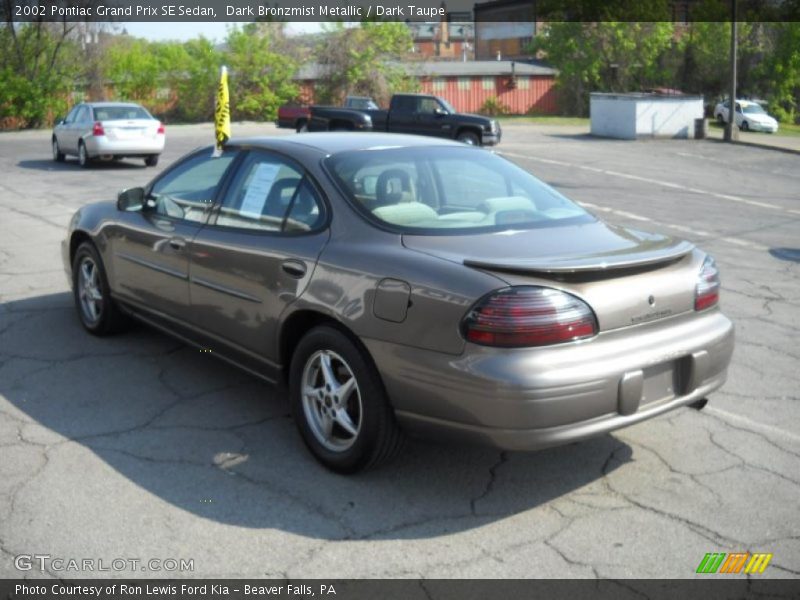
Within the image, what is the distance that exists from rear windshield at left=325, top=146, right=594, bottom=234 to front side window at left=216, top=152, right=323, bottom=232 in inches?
7.6

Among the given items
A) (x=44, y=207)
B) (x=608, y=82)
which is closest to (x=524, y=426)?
(x=44, y=207)

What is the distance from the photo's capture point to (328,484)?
4.22m

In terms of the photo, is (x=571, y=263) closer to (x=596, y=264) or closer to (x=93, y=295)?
(x=596, y=264)

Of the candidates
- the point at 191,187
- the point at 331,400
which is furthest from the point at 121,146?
the point at 331,400

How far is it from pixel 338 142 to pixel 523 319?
1.82 m

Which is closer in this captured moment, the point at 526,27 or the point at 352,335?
the point at 352,335

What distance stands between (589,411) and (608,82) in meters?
55.5

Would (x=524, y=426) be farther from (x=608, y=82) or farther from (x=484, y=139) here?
(x=608, y=82)

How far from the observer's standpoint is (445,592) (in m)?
3.31

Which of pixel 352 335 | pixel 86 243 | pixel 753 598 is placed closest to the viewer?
pixel 753 598

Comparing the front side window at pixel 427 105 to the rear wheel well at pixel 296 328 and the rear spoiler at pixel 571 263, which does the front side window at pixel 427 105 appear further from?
the rear spoiler at pixel 571 263

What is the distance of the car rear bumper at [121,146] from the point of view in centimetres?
2017

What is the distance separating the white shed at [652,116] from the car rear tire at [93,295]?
26825 mm
